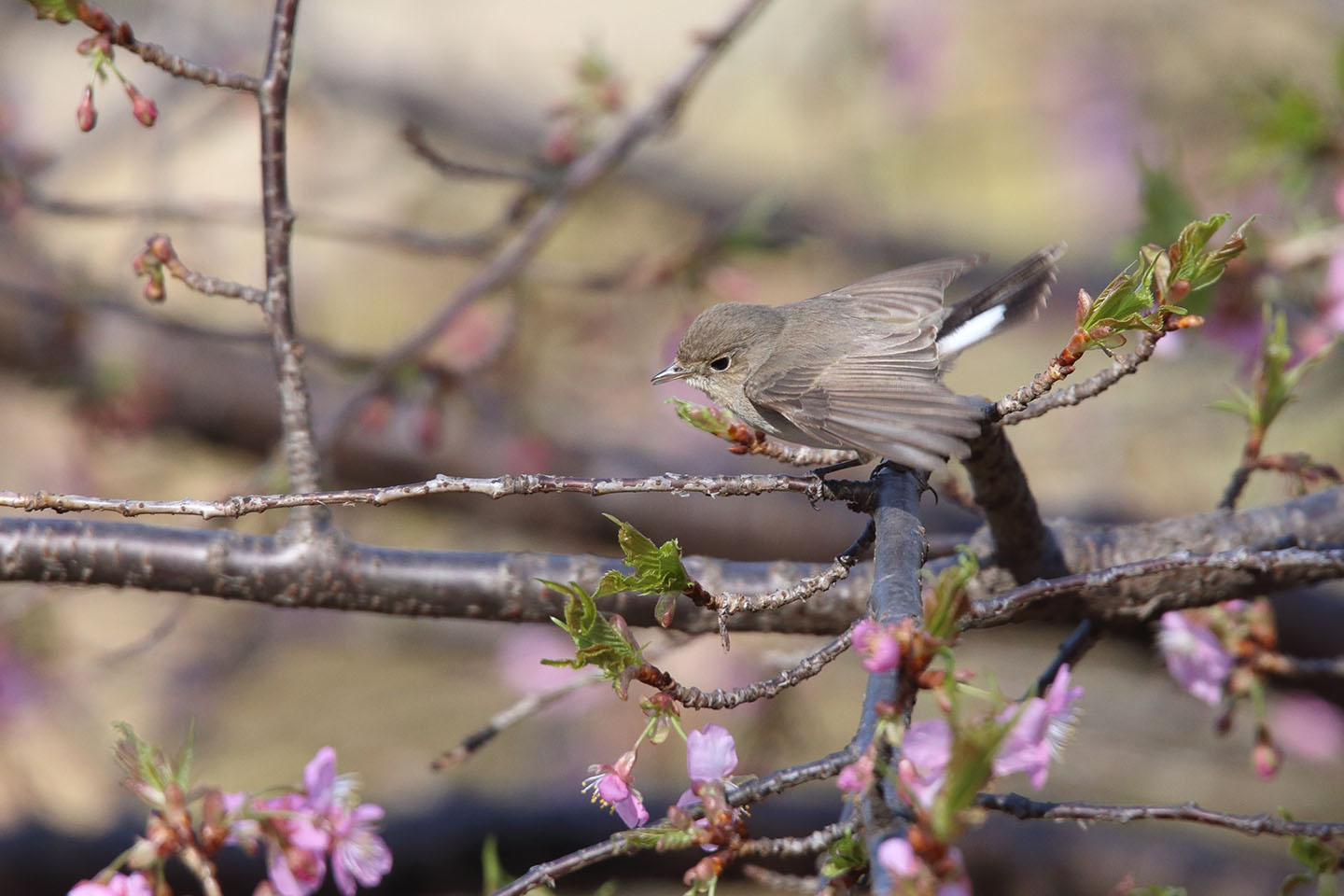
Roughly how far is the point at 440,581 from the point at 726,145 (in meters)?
9.37

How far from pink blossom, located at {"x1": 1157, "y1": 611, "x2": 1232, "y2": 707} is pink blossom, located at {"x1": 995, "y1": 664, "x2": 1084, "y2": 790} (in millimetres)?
951

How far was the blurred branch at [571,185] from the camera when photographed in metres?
3.18

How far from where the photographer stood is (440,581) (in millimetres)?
2131

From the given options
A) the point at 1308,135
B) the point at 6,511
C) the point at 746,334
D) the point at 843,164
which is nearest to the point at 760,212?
the point at 746,334

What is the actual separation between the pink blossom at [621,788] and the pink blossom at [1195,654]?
131cm

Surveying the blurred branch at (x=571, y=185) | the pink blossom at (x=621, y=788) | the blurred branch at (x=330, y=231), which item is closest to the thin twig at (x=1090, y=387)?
the pink blossom at (x=621, y=788)

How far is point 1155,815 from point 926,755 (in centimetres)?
53

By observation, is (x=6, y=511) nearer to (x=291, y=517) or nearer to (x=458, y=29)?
(x=291, y=517)

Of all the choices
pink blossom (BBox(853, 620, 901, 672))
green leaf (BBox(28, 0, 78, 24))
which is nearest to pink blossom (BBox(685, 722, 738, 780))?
pink blossom (BBox(853, 620, 901, 672))

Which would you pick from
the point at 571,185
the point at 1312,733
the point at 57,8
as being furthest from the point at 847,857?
the point at 1312,733

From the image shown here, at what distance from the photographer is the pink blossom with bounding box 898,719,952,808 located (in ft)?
3.68

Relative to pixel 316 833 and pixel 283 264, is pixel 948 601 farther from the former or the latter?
pixel 283 264

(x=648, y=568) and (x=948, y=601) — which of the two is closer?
(x=948, y=601)

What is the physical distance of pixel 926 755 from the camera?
1.14 metres
